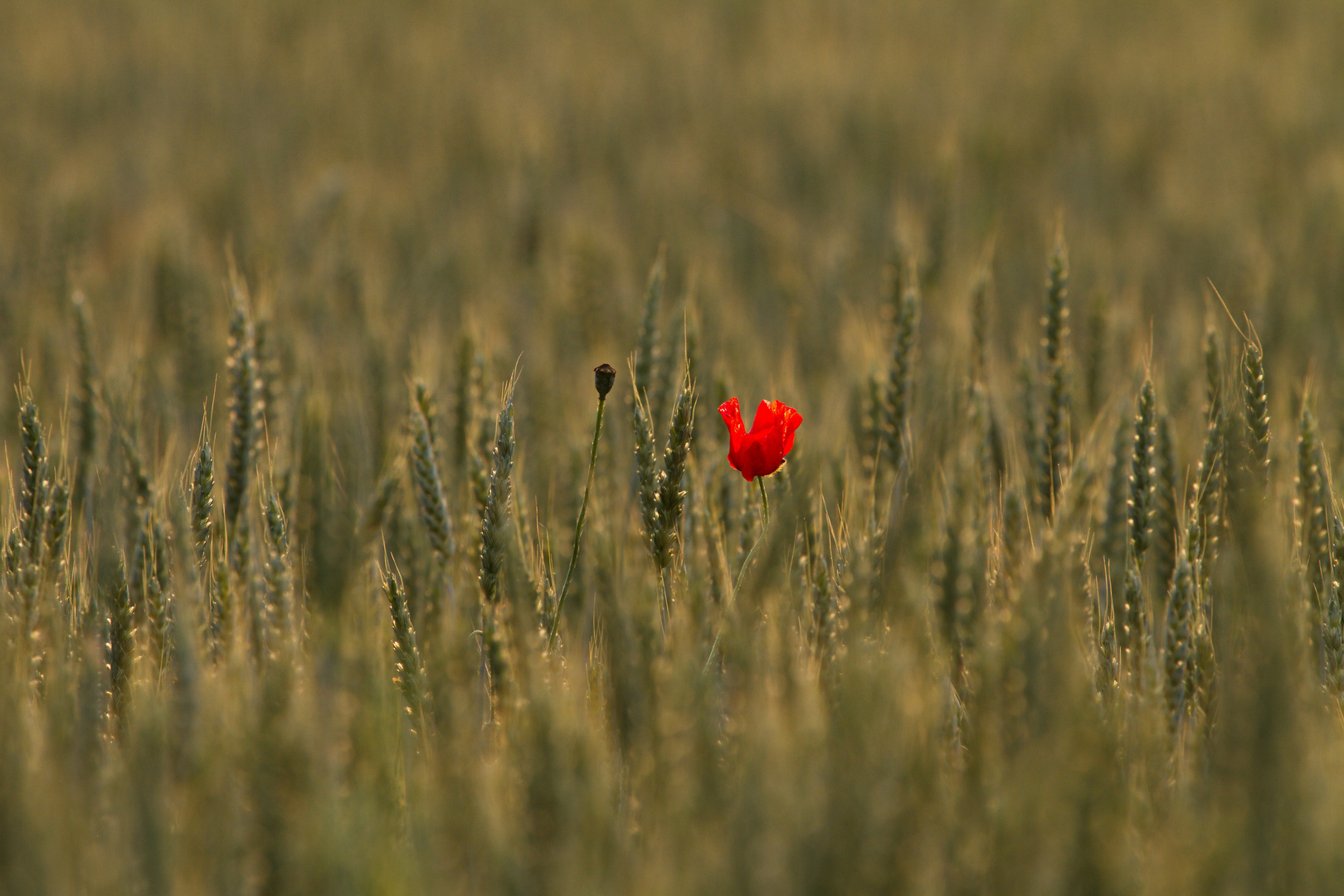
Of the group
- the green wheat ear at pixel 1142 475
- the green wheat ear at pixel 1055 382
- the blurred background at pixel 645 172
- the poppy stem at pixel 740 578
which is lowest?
the poppy stem at pixel 740 578

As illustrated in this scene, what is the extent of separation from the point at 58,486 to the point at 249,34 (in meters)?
6.91

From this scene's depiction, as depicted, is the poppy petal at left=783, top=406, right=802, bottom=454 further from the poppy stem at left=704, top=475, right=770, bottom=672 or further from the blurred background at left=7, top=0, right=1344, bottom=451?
the blurred background at left=7, top=0, right=1344, bottom=451

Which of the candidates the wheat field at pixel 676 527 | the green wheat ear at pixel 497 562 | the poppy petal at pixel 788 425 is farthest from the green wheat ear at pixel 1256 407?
the green wheat ear at pixel 497 562

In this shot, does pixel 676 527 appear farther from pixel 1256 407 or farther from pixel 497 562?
pixel 1256 407

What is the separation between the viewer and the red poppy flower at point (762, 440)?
1.58 meters

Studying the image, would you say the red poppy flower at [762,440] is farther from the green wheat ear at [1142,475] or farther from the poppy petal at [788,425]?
the green wheat ear at [1142,475]

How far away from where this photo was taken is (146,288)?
385cm

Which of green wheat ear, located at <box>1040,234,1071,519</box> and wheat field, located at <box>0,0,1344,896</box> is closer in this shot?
wheat field, located at <box>0,0,1344,896</box>

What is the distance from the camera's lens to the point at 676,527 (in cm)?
164

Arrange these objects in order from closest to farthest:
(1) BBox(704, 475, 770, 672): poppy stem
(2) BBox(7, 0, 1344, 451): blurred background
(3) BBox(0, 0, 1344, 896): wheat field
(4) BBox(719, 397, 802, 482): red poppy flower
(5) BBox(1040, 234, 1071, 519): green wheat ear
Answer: (3) BBox(0, 0, 1344, 896): wheat field, (1) BBox(704, 475, 770, 672): poppy stem, (4) BBox(719, 397, 802, 482): red poppy flower, (5) BBox(1040, 234, 1071, 519): green wheat ear, (2) BBox(7, 0, 1344, 451): blurred background

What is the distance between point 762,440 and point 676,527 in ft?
0.66

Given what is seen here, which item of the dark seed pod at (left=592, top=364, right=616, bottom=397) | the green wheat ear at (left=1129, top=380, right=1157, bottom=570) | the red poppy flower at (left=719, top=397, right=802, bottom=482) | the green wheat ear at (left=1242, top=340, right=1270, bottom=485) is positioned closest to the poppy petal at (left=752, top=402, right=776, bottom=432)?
the red poppy flower at (left=719, top=397, right=802, bottom=482)

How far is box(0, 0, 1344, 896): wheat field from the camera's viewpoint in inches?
39.2

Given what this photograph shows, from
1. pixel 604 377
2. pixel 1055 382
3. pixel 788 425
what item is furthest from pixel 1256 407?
pixel 604 377
